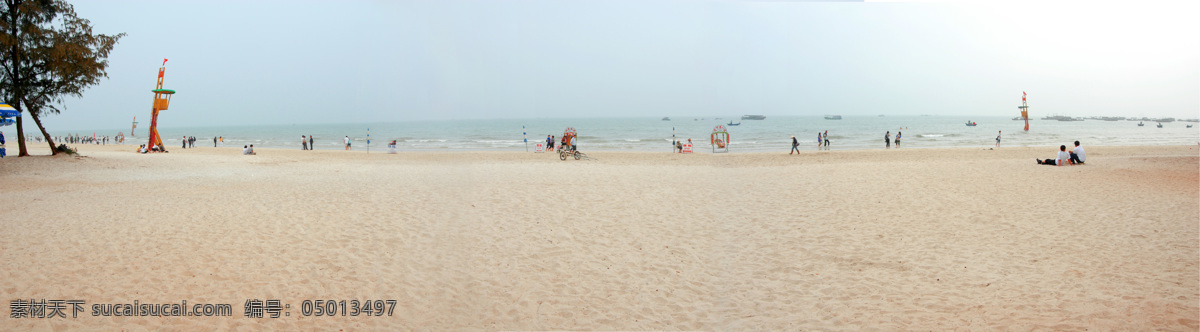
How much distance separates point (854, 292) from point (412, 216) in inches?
256

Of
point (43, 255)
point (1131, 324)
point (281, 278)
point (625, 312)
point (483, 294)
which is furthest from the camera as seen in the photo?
point (43, 255)

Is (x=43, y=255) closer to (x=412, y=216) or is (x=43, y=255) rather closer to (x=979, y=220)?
(x=412, y=216)

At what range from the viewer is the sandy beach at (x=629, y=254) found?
4.66 meters

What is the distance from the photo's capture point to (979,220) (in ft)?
28.1

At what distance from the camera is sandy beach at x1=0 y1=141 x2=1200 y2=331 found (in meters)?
4.66

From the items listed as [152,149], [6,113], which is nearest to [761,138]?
[152,149]

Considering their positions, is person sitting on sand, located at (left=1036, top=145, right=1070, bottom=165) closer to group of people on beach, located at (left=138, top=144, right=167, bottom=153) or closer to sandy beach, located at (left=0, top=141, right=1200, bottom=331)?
sandy beach, located at (left=0, top=141, right=1200, bottom=331)

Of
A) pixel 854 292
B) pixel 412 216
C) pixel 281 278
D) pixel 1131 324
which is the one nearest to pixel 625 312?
pixel 854 292

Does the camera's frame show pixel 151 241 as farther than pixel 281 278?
Yes

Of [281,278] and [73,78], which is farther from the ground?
[73,78]

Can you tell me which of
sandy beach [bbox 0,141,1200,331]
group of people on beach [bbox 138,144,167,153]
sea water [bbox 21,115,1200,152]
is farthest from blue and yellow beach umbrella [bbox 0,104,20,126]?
sea water [bbox 21,115,1200,152]

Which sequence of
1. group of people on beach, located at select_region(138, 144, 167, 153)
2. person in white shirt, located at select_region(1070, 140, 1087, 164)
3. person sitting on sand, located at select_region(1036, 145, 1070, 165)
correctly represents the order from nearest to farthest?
person sitting on sand, located at select_region(1036, 145, 1070, 165)
person in white shirt, located at select_region(1070, 140, 1087, 164)
group of people on beach, located at select_region(138, 144, 167, 153)

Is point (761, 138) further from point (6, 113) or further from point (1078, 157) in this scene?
point (6, 113)

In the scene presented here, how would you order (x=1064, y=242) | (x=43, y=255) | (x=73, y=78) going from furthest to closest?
1. (x=73, y=78)
2. (x=1064, y=242)
3. (x=43, y=255)
